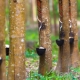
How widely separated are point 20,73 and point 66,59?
2.32 meters

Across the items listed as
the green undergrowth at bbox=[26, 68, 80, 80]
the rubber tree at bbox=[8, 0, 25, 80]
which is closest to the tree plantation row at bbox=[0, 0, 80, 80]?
the rubber tree at bbox=[8, 0, 25, 80]

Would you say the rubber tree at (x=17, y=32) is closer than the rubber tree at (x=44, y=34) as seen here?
Yes

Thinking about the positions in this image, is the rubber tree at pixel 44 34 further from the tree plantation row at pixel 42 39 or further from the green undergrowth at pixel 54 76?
the green undergrowth at pixel 54 76

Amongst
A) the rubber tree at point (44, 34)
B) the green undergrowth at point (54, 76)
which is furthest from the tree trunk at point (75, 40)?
the rubber tree at point (44, 34)

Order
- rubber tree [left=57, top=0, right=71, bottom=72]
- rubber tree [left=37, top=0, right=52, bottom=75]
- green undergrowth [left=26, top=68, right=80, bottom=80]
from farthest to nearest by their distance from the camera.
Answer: rubber tree [left=57, top=0, right=71, bottom=72] → rubber tree [left=37, top=0, right=52, bottom=75] → green undergrowth [left=26, top=68, right=80, bottom=80]

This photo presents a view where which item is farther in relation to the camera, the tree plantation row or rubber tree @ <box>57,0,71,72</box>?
rubber tree @ <box>57,0,71,72</box>

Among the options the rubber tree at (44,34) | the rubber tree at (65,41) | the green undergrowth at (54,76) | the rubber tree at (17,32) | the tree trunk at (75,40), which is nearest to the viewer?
the rubber tree at (17,32)

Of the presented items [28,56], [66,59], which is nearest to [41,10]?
[66,59]

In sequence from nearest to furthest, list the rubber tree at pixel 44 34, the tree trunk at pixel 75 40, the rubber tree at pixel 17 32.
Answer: the rubber tree at pixel 17 32 < the rubber tree at pixel 44 34 < the tree trunk at pixel 75 40

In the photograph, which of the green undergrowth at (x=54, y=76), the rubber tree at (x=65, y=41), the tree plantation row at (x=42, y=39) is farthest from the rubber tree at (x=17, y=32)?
the rubber tree at (x=65, y=41)

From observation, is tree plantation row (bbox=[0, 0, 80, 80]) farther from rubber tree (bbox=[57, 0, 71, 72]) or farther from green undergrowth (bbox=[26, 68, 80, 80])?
green undergrowth (bbox=[26, 68, 80, 80])

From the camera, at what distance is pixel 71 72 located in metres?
8.88

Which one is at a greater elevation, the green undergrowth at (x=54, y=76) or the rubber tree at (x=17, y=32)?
the rubber tree at (x=17, y=32)

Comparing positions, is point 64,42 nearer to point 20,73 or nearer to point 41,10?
point 41,10
